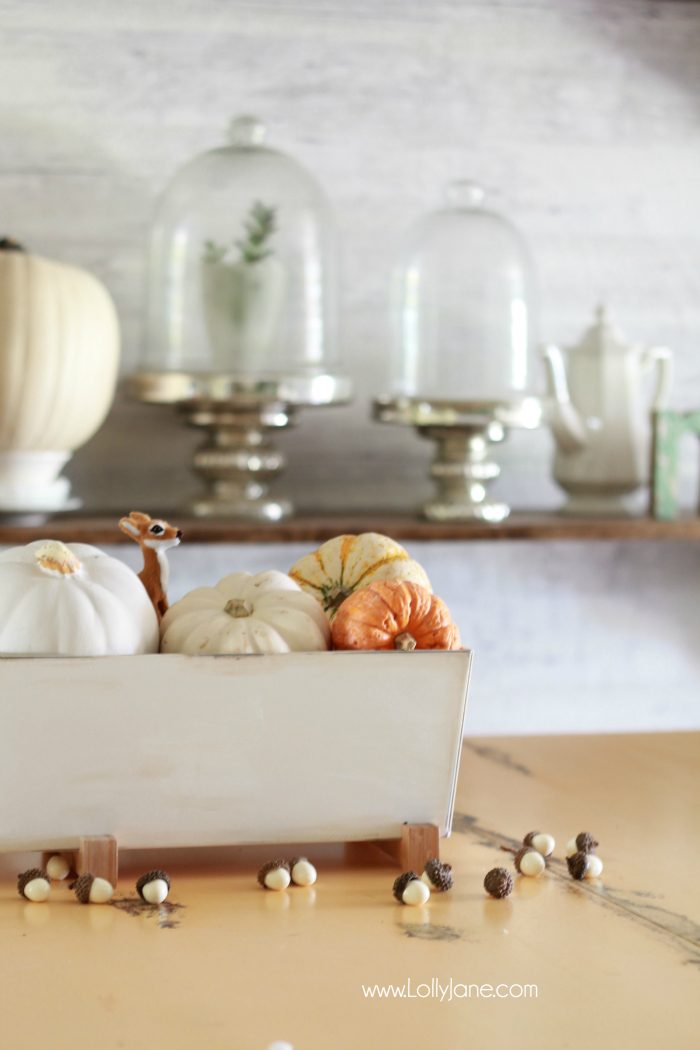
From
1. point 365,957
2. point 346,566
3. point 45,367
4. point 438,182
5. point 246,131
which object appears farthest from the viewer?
point 438,182

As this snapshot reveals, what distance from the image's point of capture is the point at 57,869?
809 mm

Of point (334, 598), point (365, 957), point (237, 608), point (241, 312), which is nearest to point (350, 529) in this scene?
point (241, 312)

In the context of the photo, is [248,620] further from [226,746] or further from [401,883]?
[401,883]

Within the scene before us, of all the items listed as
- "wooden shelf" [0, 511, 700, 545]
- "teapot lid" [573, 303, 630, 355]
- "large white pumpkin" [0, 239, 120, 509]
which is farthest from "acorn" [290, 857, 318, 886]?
"teapot lid" [573, 303, 630, 355]

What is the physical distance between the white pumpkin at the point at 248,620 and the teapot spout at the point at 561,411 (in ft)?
3.60

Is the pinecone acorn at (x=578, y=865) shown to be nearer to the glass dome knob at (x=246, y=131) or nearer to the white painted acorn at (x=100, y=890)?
the white painted acorn at (x=100, y=890)

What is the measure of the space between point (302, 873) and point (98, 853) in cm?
12

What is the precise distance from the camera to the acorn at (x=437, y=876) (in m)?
0.79

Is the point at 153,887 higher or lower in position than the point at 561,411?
lower

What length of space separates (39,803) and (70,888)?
0.22ft

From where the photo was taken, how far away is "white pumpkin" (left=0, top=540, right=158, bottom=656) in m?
0.77

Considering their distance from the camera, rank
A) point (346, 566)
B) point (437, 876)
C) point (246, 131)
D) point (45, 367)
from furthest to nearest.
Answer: point (246, 131), point (45, 367), point (346, 566), point (437, 876)

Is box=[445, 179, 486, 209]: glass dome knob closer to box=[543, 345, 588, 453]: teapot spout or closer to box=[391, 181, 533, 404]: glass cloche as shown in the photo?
box=[391, 181, 533, 404]: glass cloche

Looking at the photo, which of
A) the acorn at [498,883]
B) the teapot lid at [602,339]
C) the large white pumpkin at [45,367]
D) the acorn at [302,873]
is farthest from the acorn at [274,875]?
the teapot lid at [602,339]
